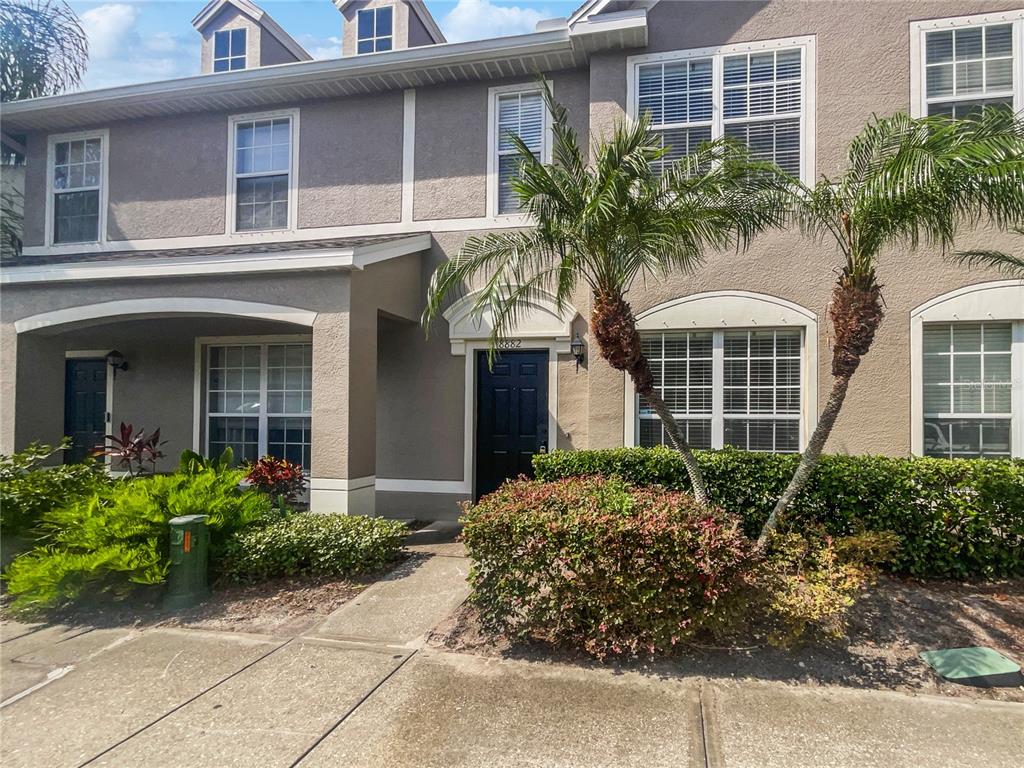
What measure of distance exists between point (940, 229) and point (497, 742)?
4.99 metres

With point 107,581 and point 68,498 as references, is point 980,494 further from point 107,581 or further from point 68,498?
point 68,498

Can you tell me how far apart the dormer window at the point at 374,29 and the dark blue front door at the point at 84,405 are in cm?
697

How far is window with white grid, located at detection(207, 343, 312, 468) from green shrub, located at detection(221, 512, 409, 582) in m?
3.25

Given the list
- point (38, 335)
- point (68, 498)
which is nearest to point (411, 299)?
point (68, 498)

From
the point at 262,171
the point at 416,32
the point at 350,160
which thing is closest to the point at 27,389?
the point at 262,171

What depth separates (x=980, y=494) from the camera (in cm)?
536

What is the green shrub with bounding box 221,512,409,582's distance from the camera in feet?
18.6

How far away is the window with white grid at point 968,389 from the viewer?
665 centimetres

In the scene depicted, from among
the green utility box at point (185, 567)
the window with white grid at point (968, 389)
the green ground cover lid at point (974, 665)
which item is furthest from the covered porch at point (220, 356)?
the window with white grid at point (968, 389)

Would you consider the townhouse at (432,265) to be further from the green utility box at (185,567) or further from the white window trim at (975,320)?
the green utility box at (185,567)

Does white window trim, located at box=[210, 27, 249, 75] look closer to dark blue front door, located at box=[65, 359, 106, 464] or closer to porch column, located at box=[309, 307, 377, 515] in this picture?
dark blue front door, located at box=[65, 359, 106, 464]

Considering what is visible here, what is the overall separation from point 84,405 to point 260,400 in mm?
3502

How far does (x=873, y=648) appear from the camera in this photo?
14.0 ft

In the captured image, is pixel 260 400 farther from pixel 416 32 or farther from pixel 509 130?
pixel 416 32
